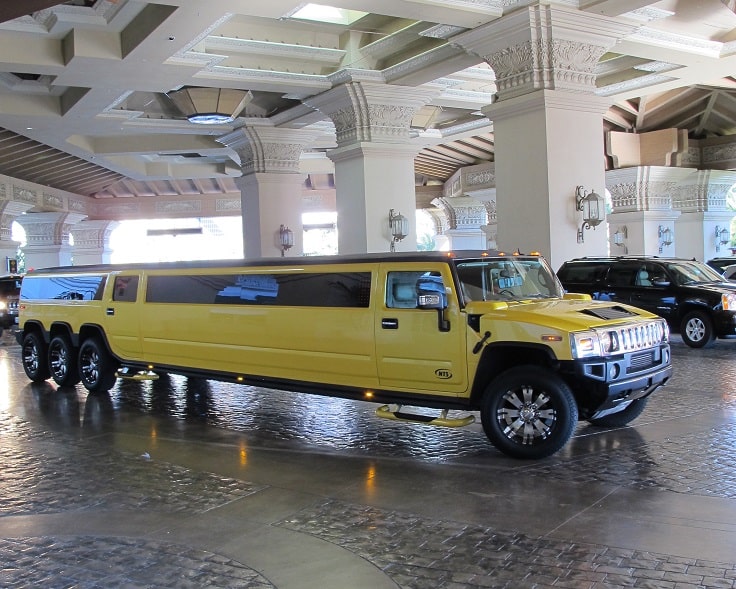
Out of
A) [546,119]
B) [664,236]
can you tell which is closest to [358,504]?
[546,119]

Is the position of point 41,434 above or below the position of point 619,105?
below

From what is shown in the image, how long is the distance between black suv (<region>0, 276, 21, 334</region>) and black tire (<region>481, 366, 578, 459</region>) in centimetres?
1891

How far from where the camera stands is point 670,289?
14.4 metres

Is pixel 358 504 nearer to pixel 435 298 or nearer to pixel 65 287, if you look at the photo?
pixel 435 298

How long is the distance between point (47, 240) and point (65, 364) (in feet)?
76.8

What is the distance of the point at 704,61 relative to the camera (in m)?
15.5

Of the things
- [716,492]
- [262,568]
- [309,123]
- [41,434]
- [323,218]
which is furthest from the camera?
[323,218]

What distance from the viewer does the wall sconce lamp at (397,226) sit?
16.2m

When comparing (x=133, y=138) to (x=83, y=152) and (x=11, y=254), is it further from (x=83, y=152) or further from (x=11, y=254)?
(x=11, y=254)

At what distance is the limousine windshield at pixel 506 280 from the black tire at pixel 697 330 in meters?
7.12

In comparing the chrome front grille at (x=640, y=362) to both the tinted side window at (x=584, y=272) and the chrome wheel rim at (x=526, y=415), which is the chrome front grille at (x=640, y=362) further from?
the tinted side window at (x=584, y=272)

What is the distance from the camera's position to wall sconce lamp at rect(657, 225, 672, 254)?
87.4 feet

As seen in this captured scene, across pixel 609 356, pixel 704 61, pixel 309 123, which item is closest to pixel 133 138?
pixel 309 123

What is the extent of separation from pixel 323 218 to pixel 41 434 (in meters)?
33.3
